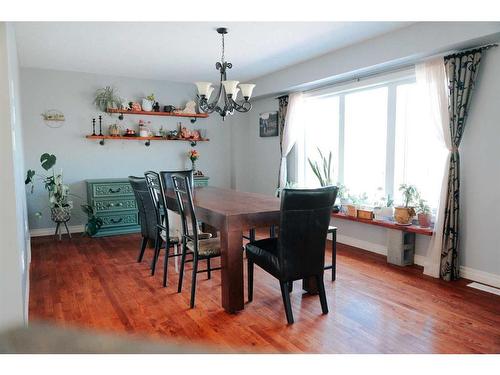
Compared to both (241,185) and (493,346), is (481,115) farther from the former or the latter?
(241,185)

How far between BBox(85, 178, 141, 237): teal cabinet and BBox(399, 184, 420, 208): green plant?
3.66 metres

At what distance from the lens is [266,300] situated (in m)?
2.95

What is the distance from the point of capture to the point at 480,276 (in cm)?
328

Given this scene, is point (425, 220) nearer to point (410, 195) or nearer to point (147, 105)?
point (410, 195)

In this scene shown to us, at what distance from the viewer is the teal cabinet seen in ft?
16.8

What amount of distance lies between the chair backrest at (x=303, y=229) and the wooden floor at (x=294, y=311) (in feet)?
1.28

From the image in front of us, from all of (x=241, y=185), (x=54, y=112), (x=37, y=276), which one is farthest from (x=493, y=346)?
(x=54, y=112)

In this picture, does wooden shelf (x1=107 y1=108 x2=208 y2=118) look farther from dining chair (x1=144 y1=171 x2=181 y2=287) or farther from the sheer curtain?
the sheer curtain

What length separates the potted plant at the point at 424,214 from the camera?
3693mm

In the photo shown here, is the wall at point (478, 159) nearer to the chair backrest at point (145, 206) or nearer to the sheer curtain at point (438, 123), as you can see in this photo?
the sheer curtain at point (438, 123)

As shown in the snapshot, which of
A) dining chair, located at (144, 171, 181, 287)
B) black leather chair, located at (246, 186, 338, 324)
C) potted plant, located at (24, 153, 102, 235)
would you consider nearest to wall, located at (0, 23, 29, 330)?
dining chair, located at (144, 171, 181, 287)

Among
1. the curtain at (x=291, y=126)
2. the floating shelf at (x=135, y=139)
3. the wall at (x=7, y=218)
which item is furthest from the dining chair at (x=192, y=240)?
the floating shelf at (x=135, y=139)
